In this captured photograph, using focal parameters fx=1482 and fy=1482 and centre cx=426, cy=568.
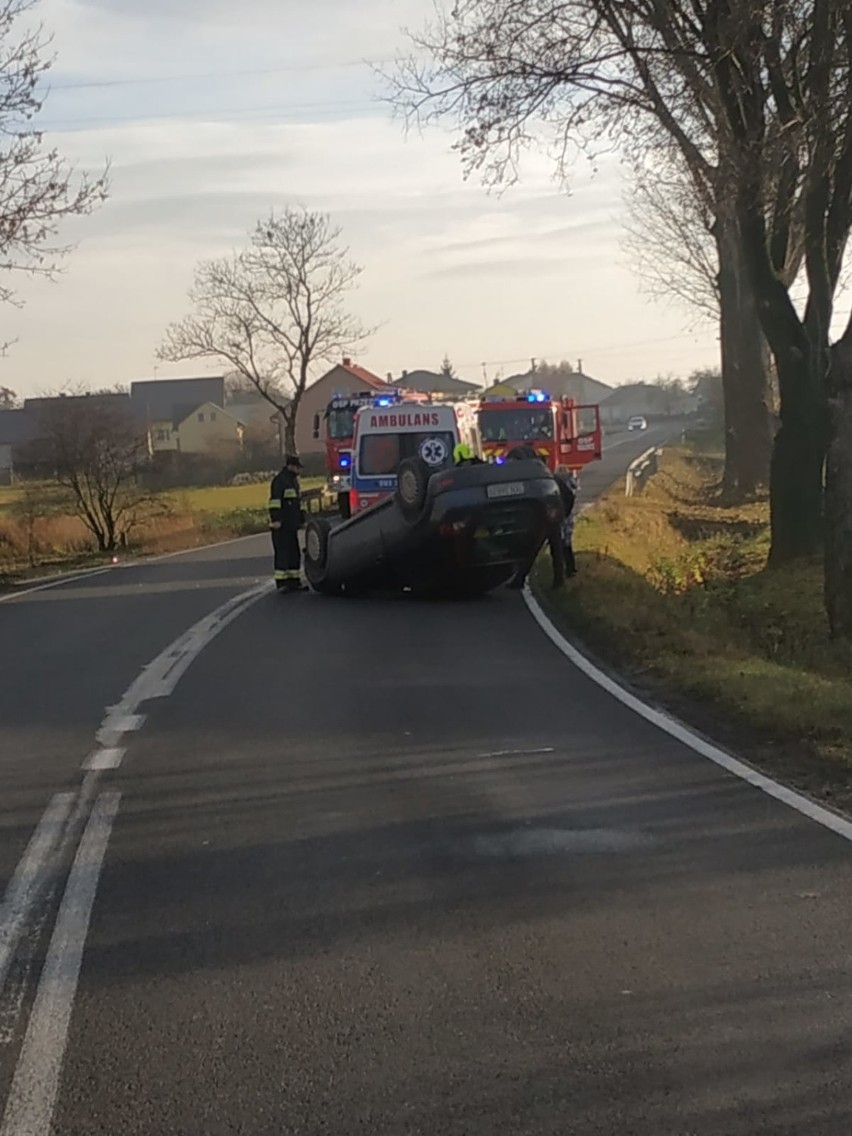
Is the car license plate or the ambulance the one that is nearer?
the car license plate

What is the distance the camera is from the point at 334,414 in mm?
32750

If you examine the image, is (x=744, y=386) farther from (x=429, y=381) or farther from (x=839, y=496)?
(x=429, y=381)

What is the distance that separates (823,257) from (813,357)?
66.0 inches

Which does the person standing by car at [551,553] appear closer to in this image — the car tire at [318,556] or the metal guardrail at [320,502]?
the car tire at [318,556]

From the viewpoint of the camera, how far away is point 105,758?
8992 millimetres

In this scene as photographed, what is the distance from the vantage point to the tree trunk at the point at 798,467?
2081 centimetres

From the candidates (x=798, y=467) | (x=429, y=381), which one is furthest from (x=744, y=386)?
(x=429, y=381)

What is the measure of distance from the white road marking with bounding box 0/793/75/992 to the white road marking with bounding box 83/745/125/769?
729 millimetres

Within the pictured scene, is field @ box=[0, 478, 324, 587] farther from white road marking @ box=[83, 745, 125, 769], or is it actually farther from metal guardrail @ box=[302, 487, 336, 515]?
white road marking @ box=[83, 745, 125, 769]

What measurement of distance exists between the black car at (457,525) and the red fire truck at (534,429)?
11494mm

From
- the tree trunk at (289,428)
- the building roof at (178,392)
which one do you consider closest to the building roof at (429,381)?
the building roof at (178,392)

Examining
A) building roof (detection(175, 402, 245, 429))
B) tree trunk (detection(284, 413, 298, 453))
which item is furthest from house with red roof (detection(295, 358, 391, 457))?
tree trunk (detection(284, 413, 298, 453))

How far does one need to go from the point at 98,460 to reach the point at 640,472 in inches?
847

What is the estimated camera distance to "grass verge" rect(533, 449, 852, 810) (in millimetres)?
9242
